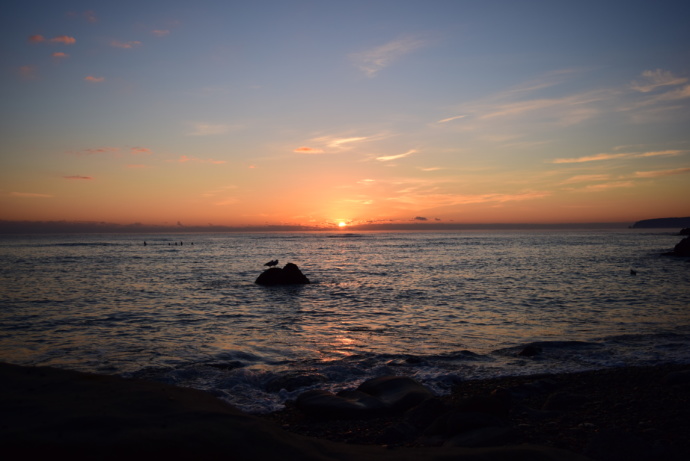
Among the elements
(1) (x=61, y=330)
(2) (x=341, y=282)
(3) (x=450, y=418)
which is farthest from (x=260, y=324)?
(2) (x=341, y=282)

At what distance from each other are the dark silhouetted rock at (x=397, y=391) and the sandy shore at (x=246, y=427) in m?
0.44

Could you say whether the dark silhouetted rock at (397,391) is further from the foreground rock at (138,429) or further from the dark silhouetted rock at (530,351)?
the dark silhouetted rock at (530,351)

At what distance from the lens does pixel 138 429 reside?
4.59 meters

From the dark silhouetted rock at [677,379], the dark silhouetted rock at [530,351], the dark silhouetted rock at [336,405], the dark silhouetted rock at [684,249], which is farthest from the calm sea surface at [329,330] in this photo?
the dark silhouetted rock at [684,249]

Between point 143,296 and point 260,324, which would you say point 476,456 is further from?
point 143,296

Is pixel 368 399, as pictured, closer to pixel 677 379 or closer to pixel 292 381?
pixel 292 381

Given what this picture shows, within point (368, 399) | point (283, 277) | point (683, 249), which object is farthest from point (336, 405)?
point (683, 249)

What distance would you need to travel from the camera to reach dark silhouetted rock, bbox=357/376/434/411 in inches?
324

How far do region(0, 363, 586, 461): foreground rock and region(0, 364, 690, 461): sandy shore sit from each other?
12mm

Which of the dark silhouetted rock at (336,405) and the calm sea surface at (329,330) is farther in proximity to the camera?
the calm sea surface at (329,330)

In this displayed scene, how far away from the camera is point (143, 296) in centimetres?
2497

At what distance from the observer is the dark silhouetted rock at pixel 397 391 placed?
324 inches

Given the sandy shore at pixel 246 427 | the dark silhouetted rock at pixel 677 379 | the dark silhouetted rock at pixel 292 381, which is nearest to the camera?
the sandy shore at pixel 246 427

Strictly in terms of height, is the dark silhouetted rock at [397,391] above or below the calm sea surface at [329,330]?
above
